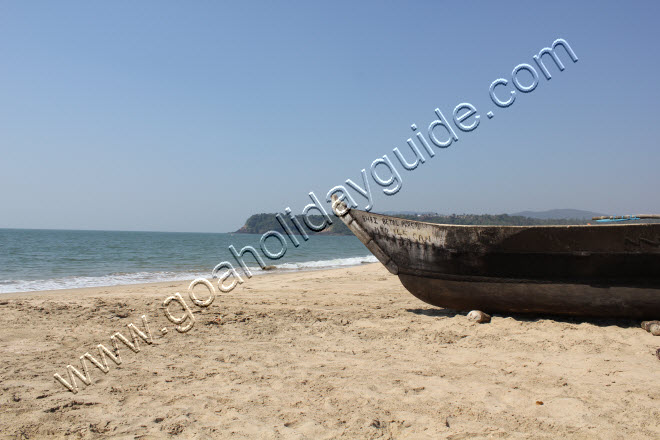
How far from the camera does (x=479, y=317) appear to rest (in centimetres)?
479

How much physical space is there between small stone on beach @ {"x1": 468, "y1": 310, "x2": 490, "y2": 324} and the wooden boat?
196 millimetres

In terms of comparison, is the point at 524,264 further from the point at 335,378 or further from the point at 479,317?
Answer: the point at 335,378

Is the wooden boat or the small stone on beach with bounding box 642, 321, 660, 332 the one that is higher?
the wooden boat

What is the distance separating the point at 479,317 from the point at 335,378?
225 centimetres

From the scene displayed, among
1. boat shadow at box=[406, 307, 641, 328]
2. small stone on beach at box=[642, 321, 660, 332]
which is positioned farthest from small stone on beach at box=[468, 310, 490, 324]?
small stone on beach at box=[642, 321, 660, 332]

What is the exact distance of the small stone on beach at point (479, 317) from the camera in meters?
4.78

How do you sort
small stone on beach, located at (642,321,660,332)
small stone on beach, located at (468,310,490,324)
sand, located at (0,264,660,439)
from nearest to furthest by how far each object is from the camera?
1. sand, located at (0,264,660,439)
2. small stone on beach, located at (642,321,660,332)
3. small stone on beach, located at (468,310,490,324)

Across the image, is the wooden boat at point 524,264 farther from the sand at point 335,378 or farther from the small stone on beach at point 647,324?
the sand at point 335,378

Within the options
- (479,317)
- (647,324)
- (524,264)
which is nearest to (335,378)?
(479,317)

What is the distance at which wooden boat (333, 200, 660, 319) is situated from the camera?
4.34 metres

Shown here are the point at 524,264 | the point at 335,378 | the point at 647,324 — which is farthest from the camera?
the point at 524,264

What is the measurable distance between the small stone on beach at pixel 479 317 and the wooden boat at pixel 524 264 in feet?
0.64

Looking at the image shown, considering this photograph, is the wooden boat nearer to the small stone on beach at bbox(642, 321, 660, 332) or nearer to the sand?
the small stone on beach at bbox(642, 321, 660, 332)

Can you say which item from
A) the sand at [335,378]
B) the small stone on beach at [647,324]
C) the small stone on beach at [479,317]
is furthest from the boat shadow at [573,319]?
the small stone on beach at [479,317]
